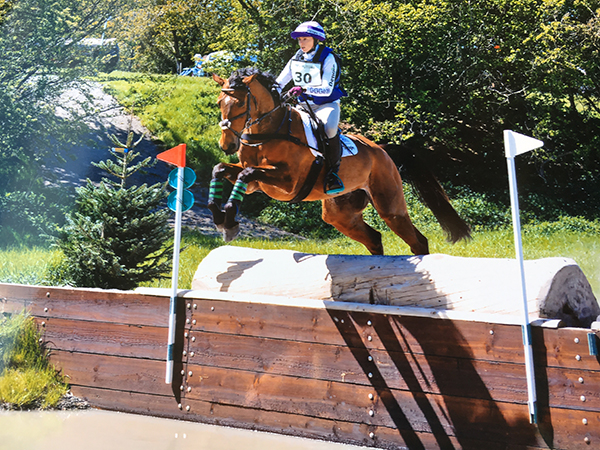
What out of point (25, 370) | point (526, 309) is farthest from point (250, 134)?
point (25, 370)

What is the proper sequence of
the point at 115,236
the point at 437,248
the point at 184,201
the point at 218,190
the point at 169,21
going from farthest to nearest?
the point at 169,21, the point at 437,248, the point at 115,236, the point at 184,201, the point at 218,190

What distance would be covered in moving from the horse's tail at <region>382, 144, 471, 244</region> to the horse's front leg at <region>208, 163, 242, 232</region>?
50.6 inches

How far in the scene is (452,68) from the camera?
9969mm

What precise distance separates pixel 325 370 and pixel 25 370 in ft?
6.33

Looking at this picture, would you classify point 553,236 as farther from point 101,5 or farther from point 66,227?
point 101,5

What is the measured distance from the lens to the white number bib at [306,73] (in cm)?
335

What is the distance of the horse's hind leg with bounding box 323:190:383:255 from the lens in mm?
3906

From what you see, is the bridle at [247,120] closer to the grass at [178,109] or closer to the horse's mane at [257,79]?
the horse's mane at [257,79]

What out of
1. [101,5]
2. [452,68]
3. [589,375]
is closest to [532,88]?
[452,68]

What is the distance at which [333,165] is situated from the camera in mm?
3424

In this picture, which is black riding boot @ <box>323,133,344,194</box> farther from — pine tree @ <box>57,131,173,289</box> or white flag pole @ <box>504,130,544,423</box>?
pine tree @ <box>57,131,173,289</box>

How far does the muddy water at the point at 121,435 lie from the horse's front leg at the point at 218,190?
111cm

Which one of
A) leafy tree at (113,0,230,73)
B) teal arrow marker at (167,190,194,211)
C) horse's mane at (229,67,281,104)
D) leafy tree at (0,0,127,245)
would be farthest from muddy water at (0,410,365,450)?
leafy tree at (113,0,230,73)

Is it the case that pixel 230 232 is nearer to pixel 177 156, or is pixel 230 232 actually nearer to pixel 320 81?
pixel 177 156
